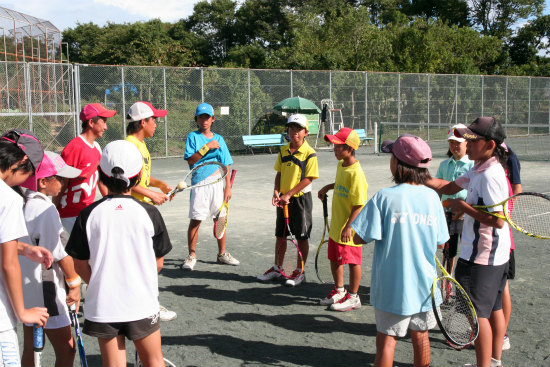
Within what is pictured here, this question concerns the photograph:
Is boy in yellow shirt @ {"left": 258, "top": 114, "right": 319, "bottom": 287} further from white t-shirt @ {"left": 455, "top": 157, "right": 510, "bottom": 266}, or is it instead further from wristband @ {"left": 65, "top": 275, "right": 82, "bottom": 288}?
wristband @ {"left": 65, "top": 275, "right": 82, "bottom": 288}

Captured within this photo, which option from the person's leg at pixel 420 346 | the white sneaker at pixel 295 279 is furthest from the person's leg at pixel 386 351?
the white sneaker at pixel 295 279

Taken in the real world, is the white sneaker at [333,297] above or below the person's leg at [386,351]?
below

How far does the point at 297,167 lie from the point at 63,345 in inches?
132

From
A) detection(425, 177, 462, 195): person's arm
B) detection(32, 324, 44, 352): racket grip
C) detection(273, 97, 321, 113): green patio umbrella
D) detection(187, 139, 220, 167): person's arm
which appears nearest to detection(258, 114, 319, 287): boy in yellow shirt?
detection(187, 139, 220, 167): person's arm

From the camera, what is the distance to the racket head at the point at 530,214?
13.3 feet

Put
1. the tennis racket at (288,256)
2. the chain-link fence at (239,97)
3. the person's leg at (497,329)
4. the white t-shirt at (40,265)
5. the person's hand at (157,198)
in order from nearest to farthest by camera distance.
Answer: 1. the white t-shirt at (40,265)
2. the person's leg at (497,329)
3. the person's hand at (157,198)
4. the tennis racket at (288,256)
5. the chain-link fence at (239,97)

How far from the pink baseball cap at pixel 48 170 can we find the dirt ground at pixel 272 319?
1.44m

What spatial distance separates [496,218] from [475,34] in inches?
1537

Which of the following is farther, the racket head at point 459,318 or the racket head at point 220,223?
the racket head at point 220,223

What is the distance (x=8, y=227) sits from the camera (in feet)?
8.63

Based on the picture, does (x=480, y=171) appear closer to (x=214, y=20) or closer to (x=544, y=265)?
(x=544, y=265)

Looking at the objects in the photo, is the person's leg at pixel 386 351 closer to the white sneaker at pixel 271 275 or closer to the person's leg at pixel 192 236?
the white sneaker at pixel 271 275

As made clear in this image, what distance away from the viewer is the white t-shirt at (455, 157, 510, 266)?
3770 millimetres

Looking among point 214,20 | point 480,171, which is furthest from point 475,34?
Answer: point 480,171
